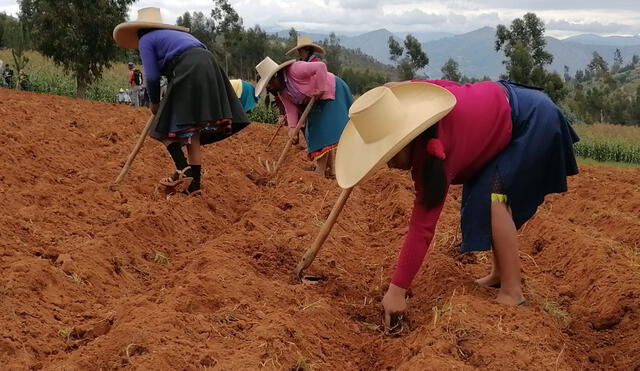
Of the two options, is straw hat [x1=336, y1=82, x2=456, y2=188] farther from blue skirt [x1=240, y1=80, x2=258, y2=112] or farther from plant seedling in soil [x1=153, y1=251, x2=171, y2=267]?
blue skirt [x1=240, y1=80, x2=258, y2=112]

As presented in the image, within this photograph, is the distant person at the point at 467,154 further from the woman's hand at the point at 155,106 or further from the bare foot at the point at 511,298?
the woman's hand at the point at 155,106

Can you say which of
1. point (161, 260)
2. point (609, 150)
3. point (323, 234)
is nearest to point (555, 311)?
point (323, 234)

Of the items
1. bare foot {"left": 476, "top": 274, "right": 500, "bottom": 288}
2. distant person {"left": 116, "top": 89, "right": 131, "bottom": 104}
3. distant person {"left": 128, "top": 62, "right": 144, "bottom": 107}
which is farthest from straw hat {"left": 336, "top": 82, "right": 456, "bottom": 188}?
distant person {"left": 116, "top": 89, "right": 131, "bottom": 104}

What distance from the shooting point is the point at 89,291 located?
353 centimetres

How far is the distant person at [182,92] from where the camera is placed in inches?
203

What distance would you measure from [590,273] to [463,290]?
4.15 feet

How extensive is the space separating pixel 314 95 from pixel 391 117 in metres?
4.07

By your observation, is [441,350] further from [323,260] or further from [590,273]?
[590,273]

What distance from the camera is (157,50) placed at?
A: 5258 mm

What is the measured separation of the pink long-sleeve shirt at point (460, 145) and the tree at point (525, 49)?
22.0 metres

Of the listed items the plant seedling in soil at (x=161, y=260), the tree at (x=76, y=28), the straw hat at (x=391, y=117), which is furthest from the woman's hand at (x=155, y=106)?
the tree at (x=76, y=28)

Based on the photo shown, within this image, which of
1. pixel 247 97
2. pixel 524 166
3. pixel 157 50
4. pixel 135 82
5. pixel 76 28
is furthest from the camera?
pixel 76 28

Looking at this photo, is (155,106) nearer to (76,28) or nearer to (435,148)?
(435,148)

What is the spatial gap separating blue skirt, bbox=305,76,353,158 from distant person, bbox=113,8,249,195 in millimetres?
1767
